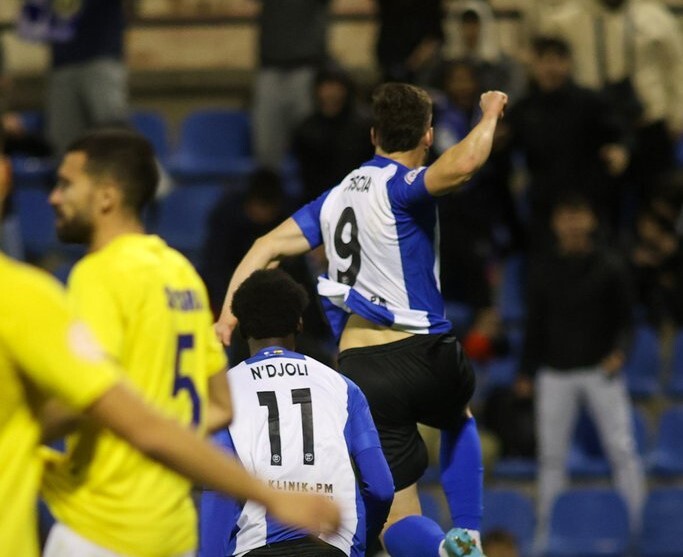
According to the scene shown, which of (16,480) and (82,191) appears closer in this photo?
(16,480)

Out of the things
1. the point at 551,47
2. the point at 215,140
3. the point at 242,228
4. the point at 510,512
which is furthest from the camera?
the point at 215,140

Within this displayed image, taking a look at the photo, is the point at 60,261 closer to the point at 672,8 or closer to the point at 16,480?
the point at 672,8

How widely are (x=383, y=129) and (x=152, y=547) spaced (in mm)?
2785

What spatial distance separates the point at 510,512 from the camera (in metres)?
11.5

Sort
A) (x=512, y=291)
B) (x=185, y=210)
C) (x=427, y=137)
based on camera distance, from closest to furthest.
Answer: (x=427, y=137)
(x=512, y=291)
(x=185, y=210)

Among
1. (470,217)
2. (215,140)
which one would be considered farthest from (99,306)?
(215,140)

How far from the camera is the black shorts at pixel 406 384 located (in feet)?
21.7

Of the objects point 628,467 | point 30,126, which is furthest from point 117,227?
point 30,126

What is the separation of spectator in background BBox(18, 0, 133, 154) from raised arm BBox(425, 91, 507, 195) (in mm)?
6390

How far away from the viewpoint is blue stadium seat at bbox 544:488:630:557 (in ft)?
38.0

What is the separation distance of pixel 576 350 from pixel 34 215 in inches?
182

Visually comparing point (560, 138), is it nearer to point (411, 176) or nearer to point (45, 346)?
point (411, 176)

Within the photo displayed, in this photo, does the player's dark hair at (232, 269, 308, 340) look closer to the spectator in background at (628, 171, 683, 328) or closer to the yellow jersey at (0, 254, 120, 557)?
the yellow jersey at (0, 254, 120, 557)

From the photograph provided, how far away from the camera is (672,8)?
47.8 ft
